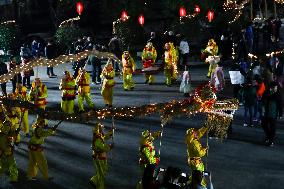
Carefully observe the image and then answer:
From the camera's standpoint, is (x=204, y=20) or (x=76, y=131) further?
(x=204, y=20)

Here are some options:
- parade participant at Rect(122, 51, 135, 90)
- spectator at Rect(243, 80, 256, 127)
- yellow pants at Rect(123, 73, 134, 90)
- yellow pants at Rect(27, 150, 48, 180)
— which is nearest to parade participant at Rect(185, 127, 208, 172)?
yellow pants at Rect(27, 150, 48, 180)

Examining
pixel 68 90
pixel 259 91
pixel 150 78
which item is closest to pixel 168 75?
pixel 150 78

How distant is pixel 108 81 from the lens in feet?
55.2

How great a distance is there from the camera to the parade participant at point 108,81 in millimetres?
16562

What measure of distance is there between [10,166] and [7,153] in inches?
13.9

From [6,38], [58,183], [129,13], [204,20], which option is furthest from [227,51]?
[58,183]

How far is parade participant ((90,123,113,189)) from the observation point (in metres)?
10.7

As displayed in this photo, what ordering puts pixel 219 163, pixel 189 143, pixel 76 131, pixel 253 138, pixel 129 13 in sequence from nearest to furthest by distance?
pixel 189 143 → pixel 219 163 → pixel 253 138 → pixel 76 131 → pixel 129 13

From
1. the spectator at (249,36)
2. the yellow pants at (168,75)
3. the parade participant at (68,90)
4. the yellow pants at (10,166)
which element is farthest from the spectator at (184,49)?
the yellow pants at (10,166)

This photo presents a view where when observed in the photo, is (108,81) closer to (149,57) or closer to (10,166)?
(149,57)

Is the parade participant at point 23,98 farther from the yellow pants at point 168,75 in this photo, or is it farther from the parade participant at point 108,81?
the yellow pants at point 168,75

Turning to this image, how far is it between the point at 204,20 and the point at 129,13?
15.2ft

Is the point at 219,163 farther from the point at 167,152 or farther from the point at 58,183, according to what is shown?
the point at 58,183

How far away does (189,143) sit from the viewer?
10.8 meters
